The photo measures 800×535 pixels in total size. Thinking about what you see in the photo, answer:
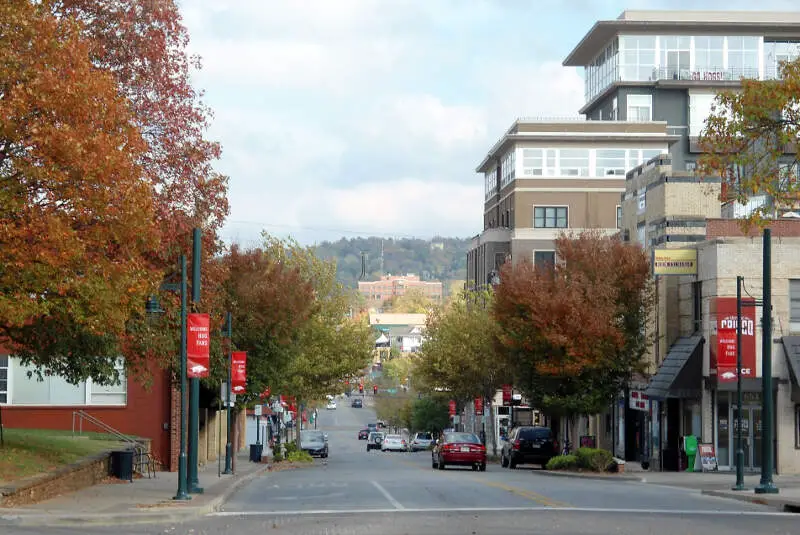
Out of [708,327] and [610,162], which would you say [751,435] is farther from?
[610,162]

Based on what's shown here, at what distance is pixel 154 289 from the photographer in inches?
1112

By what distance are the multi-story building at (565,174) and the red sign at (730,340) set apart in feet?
168

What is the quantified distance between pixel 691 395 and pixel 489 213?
64.3 m

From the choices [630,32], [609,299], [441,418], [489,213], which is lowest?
[441,418]

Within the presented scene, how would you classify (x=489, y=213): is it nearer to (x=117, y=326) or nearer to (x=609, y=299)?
(x=609, y=299)

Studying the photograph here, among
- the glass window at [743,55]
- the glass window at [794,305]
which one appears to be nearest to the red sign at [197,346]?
the glass window at [794,305]

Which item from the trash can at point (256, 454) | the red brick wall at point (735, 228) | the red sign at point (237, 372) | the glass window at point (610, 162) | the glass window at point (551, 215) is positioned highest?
the glass window at point (610, 162)

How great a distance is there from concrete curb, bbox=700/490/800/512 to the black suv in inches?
865

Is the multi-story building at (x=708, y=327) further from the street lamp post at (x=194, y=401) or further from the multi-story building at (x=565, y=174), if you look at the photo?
the multi-story building at (x=565, y=174)

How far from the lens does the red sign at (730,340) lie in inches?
1495

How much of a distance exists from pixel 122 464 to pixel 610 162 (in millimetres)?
68112

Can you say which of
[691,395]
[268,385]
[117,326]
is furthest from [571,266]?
[117,326]

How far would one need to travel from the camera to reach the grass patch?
27825 millimetres

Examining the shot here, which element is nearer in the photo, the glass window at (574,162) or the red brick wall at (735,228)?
the red brick wall at (735,228)
